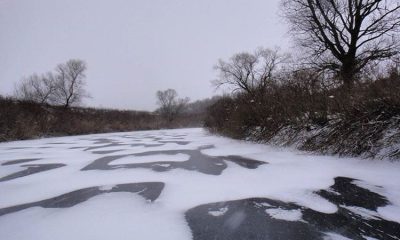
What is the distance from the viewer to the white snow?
1.93 metres

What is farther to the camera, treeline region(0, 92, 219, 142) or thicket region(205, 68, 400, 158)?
treeline region(0, 92, 219, 142)

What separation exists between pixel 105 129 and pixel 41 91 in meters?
20.2

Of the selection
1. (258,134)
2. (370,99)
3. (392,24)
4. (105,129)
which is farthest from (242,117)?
(105,129)

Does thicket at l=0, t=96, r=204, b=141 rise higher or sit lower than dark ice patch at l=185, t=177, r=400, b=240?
higher

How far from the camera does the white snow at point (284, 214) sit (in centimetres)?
193

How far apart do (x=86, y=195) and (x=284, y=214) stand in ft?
6.59

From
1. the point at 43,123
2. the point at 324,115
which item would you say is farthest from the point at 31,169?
the point at 43,123

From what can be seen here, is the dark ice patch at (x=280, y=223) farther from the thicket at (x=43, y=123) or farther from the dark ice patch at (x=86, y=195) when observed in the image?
the thicket at (x=43, y=123)

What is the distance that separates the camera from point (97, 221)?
1911mm

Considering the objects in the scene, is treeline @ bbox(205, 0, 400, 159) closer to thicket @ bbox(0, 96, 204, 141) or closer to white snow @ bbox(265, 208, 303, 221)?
white snow @ bbox(265, 208, 303, 221)

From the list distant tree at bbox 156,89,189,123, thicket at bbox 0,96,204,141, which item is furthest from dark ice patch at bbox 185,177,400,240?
distant tree at bbox 156,89,189,123

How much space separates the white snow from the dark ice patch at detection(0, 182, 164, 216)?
1.14m

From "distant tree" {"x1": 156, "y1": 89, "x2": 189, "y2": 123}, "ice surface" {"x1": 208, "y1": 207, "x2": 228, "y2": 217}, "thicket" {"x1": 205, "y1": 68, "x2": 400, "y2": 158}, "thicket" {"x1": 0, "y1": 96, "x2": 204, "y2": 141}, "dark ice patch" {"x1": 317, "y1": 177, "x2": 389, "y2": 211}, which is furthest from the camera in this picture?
"distant tree" {"x1": 156, "y1": 89, "x2": 189, "y2": 123}

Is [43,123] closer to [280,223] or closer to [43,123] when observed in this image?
[43,123]
